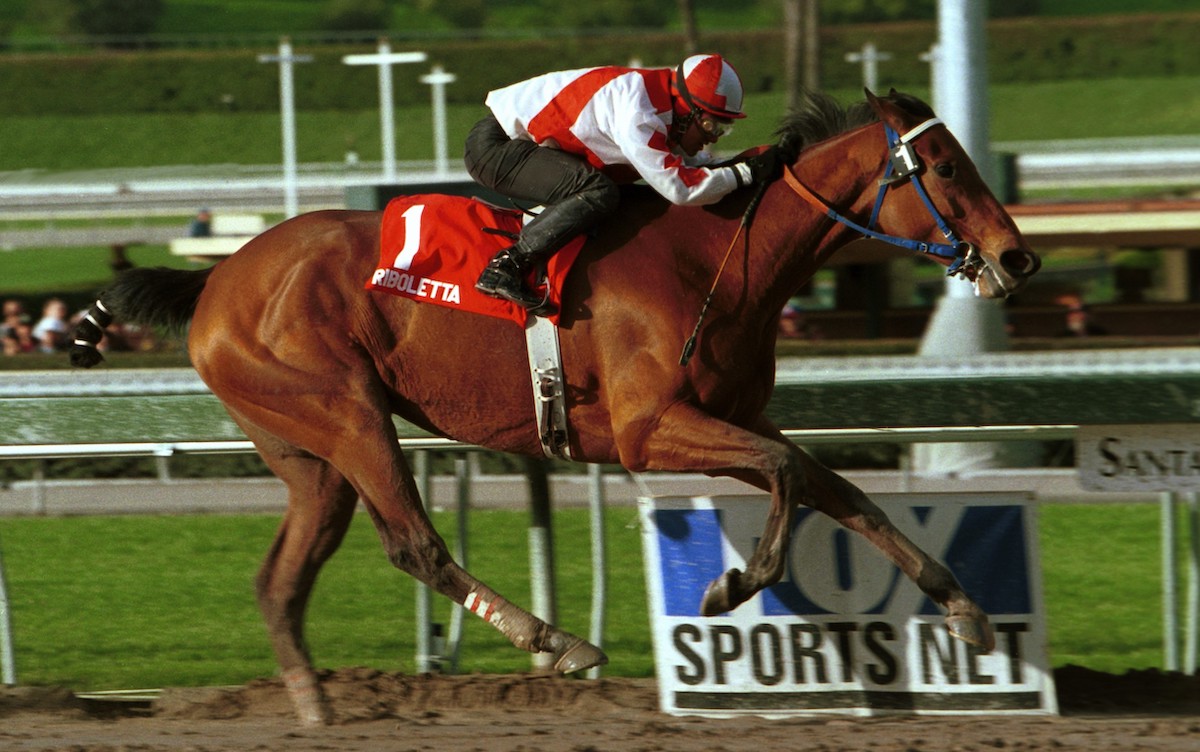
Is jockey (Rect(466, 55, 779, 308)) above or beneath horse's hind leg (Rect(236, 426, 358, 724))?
above

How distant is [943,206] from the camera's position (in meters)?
4.26

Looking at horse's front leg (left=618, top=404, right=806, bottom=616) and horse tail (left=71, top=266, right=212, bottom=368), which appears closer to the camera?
horse's front leg (left=618, top=404, right=806, bottom=616)

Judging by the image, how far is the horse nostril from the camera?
416 cm

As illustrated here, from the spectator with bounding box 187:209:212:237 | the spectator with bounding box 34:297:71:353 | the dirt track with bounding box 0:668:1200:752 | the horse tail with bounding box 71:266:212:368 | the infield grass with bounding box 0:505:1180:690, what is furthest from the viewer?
the spectator with bounding box 187:209:212:237

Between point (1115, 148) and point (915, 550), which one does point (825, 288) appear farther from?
point (1115, 148)

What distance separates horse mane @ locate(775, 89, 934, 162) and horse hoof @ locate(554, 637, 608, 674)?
→ 146 cm

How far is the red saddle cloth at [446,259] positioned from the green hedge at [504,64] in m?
42.3

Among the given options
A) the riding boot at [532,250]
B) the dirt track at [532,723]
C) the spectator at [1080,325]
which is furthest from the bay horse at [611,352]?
the spectator at [1080,325]

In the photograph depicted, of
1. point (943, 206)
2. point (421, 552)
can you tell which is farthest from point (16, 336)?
point (943, 206)

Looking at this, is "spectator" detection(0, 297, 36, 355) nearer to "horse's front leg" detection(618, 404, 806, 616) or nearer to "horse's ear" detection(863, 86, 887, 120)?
"horse's front leg" detection(618, 404, 806, 616)

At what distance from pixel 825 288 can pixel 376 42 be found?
38.6m

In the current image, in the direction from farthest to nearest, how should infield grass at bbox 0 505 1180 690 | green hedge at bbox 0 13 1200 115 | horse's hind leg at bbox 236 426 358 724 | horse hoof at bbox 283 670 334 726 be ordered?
green hedge at bbox 0 13 1200 115, infield grass at bbox 0 505 1180 690, horse's hind leg at bbox 236 426 358 724, horse hoof at bbox 283 670 334 726

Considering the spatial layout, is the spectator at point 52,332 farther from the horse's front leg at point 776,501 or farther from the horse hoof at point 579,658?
the horse's front leg at point 776,501

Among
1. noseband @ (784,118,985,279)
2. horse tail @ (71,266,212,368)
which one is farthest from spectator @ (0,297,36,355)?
noseband @ (784,118,985,279)
